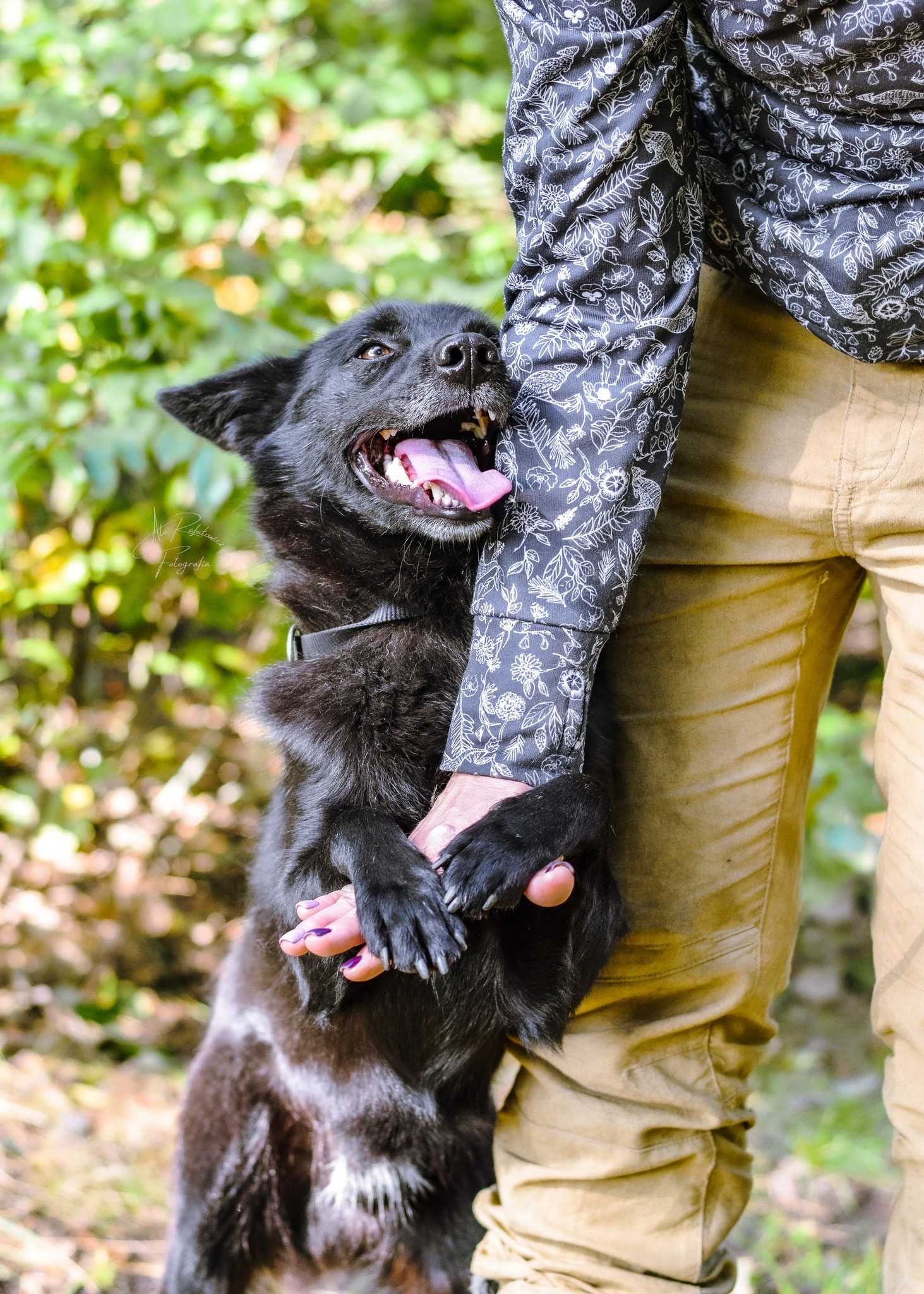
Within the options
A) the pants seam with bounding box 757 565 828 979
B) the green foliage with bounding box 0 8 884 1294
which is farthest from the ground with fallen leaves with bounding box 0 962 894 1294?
the pants seam with bounding box 757 565 828 979

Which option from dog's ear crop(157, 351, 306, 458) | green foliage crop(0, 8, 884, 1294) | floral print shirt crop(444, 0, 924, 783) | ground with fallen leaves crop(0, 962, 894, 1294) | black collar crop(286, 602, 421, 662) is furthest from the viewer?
green foliage crop(0, 8, 884, 1294)

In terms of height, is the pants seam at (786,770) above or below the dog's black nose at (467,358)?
below

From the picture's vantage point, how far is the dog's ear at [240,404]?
89.4 inches

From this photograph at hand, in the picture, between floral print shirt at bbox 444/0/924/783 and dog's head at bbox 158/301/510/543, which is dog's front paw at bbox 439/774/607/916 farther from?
dog's head at bbox 158/301/510/543

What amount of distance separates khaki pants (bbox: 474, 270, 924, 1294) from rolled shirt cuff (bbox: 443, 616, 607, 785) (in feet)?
0.97

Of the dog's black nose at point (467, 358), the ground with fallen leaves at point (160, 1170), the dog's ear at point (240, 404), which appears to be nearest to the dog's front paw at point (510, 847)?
the dog's black nose at point (467, 358)

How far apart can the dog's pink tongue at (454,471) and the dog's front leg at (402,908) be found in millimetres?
467

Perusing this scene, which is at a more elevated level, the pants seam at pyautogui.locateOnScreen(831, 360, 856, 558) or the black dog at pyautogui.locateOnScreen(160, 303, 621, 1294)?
the pants seam at pyautogui.locateOnScreen(831, 360, 856, 558)

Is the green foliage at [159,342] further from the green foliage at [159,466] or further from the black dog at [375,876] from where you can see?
the black dog at [375,876]

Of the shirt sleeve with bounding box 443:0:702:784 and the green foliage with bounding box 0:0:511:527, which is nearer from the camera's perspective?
the shirt sleeve with bounding box 443:0:702:784

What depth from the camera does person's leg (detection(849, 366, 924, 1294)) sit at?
1.53 m

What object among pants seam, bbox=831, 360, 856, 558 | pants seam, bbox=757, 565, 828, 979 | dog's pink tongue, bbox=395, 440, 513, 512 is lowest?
pants seam, bbox=757, 565, 828, 979

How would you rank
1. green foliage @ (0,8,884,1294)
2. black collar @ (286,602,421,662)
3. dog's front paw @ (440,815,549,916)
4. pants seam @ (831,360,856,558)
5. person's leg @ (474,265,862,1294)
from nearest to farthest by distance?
dog's front paw @ (440,815,549,916)
pants seam @ (831,360,856,558)
person's leg @ (474,265,862,1294)
black collar @ (286,602,421,662)
green foliage @ (0,8,884,1294)
